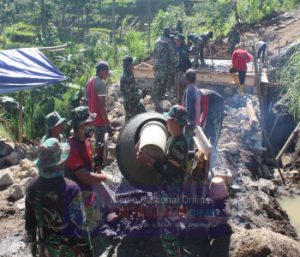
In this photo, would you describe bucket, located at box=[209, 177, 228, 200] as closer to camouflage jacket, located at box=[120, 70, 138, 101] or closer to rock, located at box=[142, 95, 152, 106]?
camouflage jacket, located at box=[120, 70, 138, 101]

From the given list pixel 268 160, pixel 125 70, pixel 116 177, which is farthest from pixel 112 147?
pixel 268 160

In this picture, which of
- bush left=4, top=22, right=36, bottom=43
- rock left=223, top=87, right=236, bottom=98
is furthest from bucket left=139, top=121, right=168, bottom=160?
bush left=4, top=22, right=36, bottom=43

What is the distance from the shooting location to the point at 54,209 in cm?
334

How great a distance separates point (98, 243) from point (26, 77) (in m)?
4.01

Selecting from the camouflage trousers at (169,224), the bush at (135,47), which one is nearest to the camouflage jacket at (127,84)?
the camouflage trousers at (169,224)

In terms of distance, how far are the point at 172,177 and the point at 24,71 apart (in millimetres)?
4706

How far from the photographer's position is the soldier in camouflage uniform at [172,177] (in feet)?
13.7

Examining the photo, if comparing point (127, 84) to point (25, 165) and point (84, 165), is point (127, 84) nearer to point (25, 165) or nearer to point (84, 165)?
point (25, 165)

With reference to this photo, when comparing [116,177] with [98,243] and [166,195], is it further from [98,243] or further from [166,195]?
[166,195]

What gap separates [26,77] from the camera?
770cm

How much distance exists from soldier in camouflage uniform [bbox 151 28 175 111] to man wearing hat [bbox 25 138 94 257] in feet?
20.2

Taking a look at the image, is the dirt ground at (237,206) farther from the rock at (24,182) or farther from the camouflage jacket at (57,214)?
the camouflage jacket at (57,214)

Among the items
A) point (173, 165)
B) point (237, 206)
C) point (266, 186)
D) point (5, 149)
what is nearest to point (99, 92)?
point (173, 165)

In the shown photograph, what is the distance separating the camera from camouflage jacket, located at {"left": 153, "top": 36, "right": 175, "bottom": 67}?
9.25 meters
